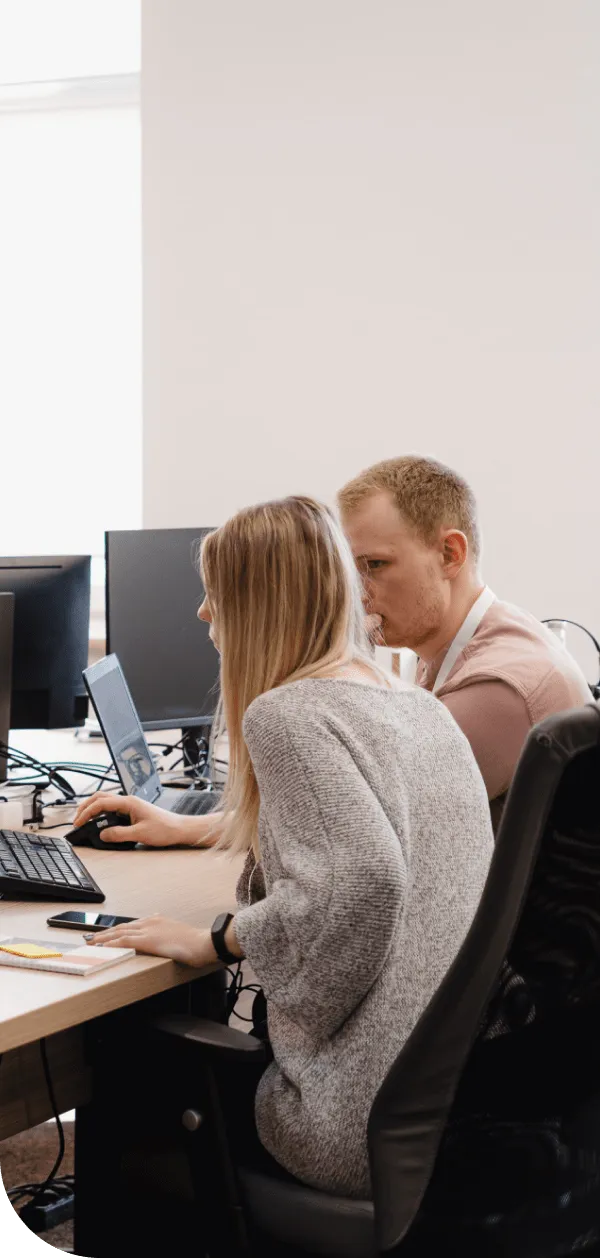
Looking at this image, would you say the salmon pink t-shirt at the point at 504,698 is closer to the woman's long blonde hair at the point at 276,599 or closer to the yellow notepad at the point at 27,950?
the woman's long blonde hair at the point at 276,599

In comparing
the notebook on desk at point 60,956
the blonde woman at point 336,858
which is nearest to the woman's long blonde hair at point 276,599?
the blonde woman at point 336,858

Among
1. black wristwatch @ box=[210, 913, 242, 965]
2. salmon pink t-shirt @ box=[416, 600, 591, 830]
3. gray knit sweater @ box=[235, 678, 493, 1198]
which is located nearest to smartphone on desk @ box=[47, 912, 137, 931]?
black wristwatch @ box=[210, 913, 242, 965]

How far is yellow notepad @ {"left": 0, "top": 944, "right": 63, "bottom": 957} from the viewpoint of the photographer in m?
1.43

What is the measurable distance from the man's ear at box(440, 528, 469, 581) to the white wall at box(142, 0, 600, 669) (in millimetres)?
1444

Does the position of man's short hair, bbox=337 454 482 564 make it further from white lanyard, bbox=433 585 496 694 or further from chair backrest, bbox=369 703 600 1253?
chair backrest, bbox=369 703 600 1253

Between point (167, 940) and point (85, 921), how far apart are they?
0.16m

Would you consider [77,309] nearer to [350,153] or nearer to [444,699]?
[350,153]

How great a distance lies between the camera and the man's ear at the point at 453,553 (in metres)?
1.99

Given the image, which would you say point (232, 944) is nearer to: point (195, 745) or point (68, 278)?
point (195, 745)

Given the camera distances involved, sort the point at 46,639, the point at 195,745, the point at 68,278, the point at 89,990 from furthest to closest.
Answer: the point at 68,278
the point at 195,745
the point at 46,639
the point at 89,990

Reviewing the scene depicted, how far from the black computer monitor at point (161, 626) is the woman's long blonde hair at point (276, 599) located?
40.3 inches

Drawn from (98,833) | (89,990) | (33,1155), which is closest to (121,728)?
(98,833)

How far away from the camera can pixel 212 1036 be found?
136 centimetres

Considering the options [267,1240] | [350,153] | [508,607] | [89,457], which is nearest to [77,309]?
[89,457]
